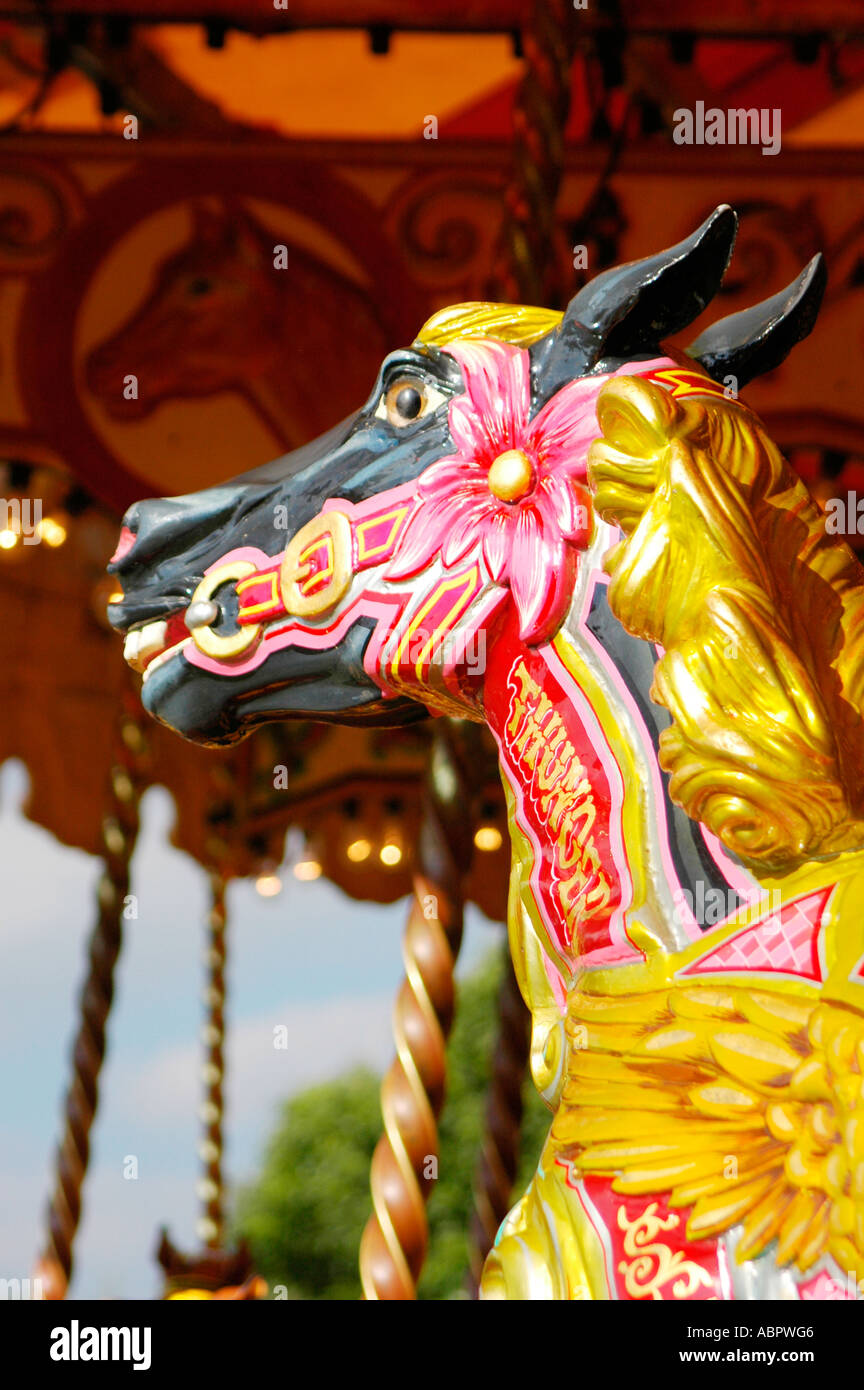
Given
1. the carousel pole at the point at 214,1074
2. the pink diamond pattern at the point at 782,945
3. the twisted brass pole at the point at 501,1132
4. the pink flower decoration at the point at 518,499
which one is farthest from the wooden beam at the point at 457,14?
the carousel pole at the point at 214,1074

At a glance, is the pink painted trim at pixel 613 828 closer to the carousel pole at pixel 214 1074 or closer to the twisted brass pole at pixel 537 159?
the twisted brass pole at pixel 537 159

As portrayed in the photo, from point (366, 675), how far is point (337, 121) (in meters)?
4.17

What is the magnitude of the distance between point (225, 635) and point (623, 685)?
39 cm

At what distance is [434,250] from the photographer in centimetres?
365


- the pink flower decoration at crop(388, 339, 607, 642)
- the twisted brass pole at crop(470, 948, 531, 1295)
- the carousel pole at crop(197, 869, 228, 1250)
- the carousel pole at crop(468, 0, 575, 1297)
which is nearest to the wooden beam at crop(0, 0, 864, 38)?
Answer: the carousel pole at crop(468, 0, 575, 1297)

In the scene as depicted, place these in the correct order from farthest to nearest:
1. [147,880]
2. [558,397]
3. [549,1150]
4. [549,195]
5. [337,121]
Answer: [147,880] → [337,121] → [549,195] → [558,397] → [549,1150]

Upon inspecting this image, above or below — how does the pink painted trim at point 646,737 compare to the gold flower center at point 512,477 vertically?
below

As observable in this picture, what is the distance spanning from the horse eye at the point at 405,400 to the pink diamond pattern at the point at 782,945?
54 centimetres

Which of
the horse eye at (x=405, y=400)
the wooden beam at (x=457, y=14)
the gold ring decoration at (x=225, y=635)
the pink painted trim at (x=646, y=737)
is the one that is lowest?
the pink painted trim at (x=646, y=737)

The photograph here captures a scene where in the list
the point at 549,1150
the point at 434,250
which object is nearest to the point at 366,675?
the point at 549,1150

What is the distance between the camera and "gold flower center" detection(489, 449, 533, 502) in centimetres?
127

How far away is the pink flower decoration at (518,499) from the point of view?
48.7 inches

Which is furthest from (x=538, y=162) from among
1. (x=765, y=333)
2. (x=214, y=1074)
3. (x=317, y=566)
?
(x=214, y=1074)
